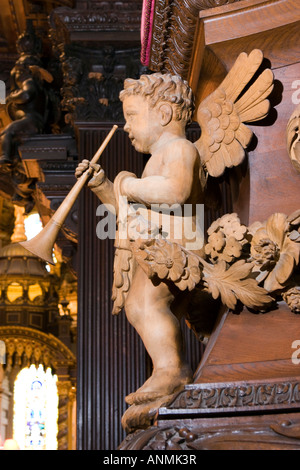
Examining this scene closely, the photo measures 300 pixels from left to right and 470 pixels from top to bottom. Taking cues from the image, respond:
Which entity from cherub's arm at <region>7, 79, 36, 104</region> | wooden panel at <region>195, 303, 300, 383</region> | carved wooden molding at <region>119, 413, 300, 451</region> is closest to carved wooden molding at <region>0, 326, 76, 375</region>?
cherub's arm at <region>7, 79, 36, 104</region>

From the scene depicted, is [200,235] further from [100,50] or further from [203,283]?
[100,50]

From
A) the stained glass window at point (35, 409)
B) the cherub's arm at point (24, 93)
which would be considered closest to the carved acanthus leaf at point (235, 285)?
the cherub's arm at point (24, 93)

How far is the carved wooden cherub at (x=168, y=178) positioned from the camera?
216 centimetres

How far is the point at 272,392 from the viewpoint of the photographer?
185 cm

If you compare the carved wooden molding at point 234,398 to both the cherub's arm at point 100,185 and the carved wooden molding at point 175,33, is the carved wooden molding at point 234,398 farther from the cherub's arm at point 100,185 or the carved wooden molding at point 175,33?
the carved wooden molding at point 175,33

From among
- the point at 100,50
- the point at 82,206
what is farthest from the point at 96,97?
the point at 82,206

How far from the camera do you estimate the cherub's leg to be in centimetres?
216

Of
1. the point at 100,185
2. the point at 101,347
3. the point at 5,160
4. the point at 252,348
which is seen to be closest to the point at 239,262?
the point at 252,348

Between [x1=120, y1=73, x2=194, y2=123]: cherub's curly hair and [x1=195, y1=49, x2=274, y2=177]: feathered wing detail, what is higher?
[x1=120, y1=73, x2=194, y2=123]: cherub's curly hair

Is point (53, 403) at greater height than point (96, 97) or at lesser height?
lesser

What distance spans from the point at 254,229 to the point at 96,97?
500 cm

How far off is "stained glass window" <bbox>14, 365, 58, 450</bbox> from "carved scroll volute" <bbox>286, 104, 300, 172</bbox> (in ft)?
54.9

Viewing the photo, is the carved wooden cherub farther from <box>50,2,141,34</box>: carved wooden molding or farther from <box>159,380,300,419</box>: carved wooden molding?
<box>50,2,141,34</box>: carved wooden molding

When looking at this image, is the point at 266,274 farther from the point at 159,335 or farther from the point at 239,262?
the point at 159,335
